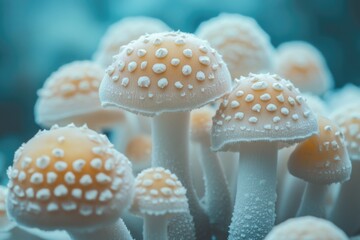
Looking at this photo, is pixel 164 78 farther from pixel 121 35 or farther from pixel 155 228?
pixel 121 35

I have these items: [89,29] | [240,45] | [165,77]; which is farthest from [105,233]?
[89,29]

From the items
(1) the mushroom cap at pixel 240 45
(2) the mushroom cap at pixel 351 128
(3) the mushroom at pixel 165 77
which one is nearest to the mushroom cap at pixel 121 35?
(1) the mushroom cap at pixel 240 45

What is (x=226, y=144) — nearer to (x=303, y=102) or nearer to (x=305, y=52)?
(x=303, y=102)

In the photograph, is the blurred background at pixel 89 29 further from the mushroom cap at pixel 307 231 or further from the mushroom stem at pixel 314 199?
the mushroom cap at pixel 307 231

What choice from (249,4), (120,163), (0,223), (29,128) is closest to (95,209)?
(120,163)

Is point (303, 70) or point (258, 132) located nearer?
point (258, 132)

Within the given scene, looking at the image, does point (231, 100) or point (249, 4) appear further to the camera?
point (249, 4)
